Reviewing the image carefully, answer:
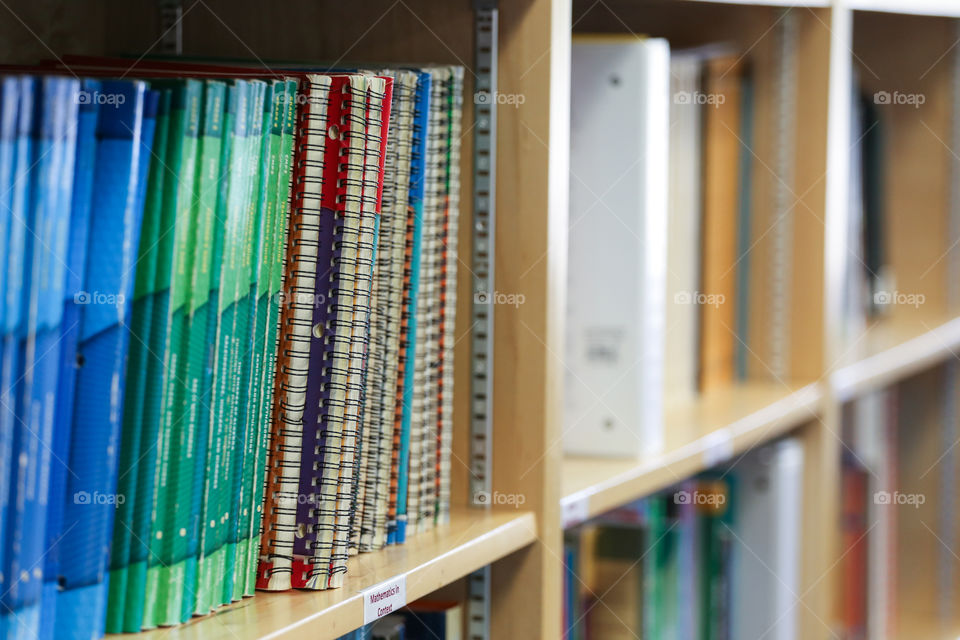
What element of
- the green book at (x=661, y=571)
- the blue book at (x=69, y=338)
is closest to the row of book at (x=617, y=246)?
the green book at (x=661, y=571)

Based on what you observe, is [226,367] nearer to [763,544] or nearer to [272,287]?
[272,287]

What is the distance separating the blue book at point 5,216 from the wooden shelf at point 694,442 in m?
0.48

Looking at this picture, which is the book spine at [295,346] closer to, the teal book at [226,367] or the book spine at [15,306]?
the teal book at [226,367]

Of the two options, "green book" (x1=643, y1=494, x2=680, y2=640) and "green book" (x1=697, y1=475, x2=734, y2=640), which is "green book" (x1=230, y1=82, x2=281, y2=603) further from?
"green book" (x1=697, y1=475, x2=734, y2=640)

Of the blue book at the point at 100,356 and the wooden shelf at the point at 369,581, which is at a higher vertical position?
the blue book at the point at 100,356

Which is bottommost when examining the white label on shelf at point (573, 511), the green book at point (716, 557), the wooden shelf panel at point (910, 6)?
the green book at point (716, 557)

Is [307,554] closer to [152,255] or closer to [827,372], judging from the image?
[152,255]

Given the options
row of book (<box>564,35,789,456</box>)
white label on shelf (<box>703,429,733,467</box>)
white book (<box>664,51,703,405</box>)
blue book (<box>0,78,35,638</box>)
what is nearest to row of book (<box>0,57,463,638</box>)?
blue book (<box>0,78,35,638</box>)

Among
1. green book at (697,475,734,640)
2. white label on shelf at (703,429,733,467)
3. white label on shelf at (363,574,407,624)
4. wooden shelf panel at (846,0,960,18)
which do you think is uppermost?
wooden shelf panel at (846,0,960,18)

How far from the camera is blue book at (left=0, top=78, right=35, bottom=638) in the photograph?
1.58ft

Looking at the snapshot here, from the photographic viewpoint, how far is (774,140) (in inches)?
54.9

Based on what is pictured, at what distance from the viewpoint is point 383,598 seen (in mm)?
668

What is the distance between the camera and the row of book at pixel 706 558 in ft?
3.93

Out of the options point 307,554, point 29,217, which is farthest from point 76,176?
point 307,554
